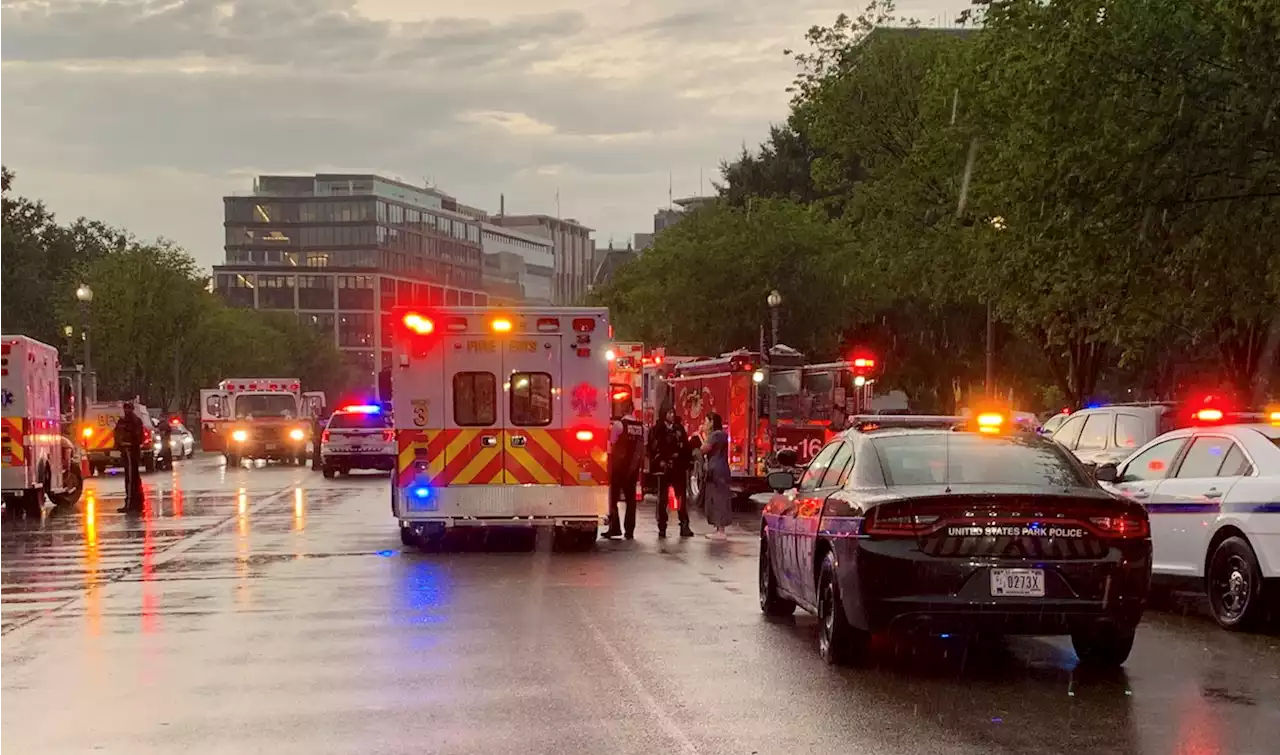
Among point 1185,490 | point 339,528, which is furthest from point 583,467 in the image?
point 1185,490

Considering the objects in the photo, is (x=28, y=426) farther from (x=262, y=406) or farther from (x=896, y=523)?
(x=262, y=406)

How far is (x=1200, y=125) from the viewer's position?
21359mm

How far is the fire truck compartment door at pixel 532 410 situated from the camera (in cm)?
2061

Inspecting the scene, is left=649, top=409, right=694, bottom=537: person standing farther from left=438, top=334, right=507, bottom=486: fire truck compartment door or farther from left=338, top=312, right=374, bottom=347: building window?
left=338, top=312, right=374, bottom=347: building window

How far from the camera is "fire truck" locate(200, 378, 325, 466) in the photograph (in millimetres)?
52594

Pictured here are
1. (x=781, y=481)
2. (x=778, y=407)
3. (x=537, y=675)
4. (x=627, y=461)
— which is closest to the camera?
(x=537, y=675)

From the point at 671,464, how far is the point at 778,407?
6247 millimetres

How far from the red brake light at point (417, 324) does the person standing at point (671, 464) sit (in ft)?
13.0

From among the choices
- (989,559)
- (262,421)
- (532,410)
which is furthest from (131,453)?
(262,421)

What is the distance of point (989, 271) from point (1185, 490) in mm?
20111

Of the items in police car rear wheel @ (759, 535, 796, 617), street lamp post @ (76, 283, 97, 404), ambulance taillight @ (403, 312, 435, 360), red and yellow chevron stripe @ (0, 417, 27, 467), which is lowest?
police car rear wheel @ (759, 535, 796, 617)

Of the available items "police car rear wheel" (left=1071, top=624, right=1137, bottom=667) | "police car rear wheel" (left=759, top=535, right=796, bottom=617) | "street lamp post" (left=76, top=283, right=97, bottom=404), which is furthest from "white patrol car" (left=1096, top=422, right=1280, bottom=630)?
"street lamp post" (left=76, top=283, right=97, bottom=404)

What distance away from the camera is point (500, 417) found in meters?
20.7

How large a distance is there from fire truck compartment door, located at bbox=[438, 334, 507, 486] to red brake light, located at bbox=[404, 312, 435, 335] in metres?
0.23
